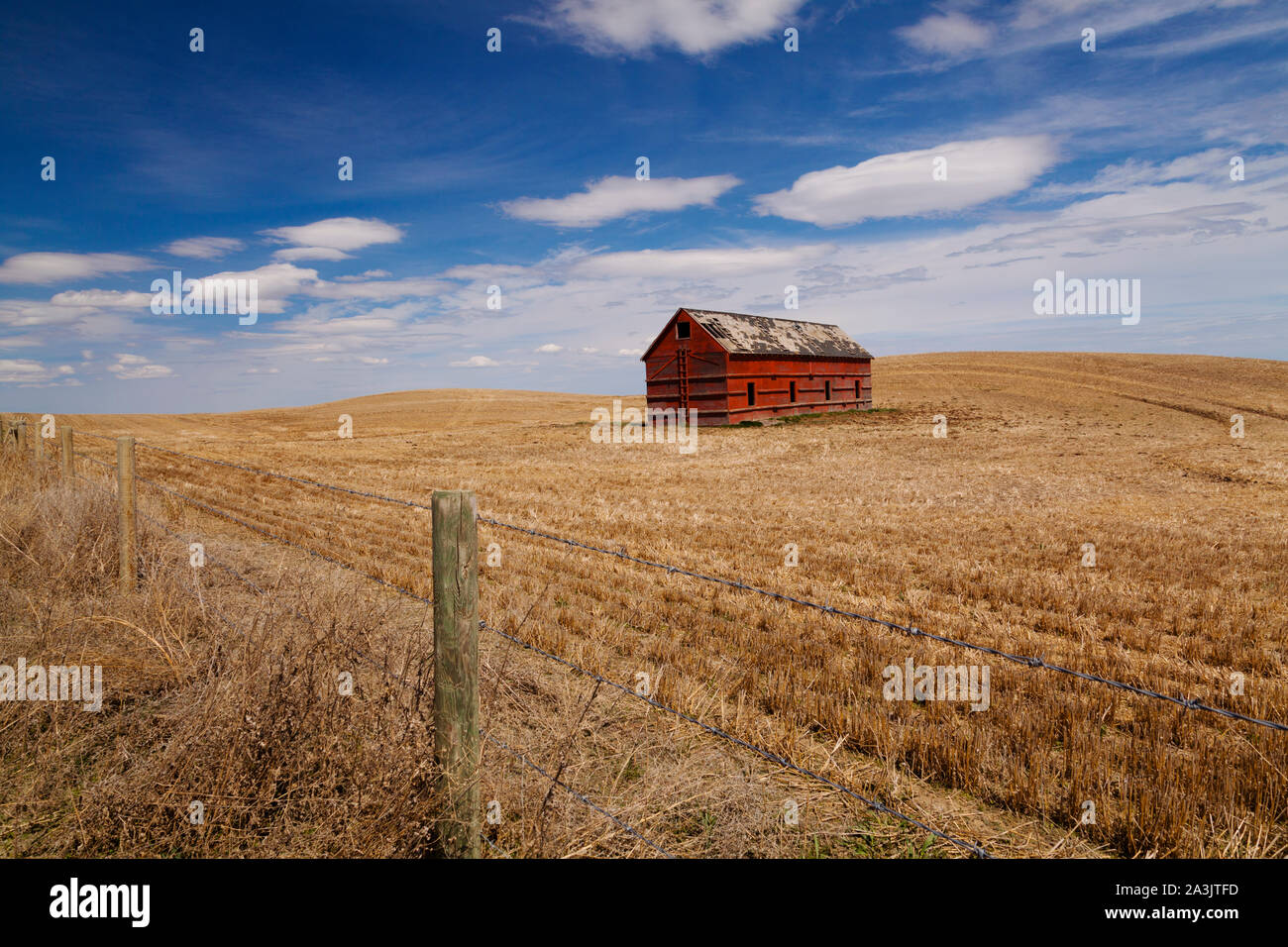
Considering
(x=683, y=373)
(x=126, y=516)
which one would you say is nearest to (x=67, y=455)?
(x=126, y=516)

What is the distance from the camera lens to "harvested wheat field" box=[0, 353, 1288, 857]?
3547 millimetres

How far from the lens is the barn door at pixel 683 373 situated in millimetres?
42656

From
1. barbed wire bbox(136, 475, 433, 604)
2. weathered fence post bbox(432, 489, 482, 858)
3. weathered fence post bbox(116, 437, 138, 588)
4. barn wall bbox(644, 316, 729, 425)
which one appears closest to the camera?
weathered fence post bbox(432, 489, 482, 858)

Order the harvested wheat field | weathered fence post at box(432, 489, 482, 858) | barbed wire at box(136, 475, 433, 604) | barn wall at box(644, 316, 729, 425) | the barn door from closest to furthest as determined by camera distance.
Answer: weathered fence post at box(432, 489, 482, 858) → the harvested wheat field → barbed wire at box(136, 475, 433, 604) → barn wall at box(644, 316, 729, 425) → the barn door

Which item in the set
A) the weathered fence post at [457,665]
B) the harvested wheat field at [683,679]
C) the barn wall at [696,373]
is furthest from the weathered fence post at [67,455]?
the barn wall at [696,373]

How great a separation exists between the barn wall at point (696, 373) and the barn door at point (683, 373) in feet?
0.43

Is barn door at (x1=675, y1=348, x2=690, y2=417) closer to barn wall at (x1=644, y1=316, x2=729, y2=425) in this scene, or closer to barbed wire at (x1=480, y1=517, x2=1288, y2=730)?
barn wall at (x1=644, y1=316, x2=729, y2=425)

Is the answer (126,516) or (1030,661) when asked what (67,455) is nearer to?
(126,516)

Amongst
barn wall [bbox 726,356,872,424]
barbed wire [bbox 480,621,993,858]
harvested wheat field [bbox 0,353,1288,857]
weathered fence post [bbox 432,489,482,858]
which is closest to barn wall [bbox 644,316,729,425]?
barn wall [bbox 726,356,872,424]

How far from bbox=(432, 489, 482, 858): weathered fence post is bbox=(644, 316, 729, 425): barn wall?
124 ft

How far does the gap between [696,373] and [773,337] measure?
21.3 feet

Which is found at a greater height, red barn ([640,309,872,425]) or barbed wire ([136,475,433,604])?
red barn ([640,309,872,425])

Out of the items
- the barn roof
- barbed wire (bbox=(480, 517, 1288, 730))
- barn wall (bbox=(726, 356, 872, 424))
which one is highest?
the barn roof
